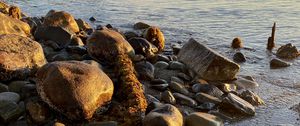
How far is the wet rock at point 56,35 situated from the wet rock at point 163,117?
4267mm

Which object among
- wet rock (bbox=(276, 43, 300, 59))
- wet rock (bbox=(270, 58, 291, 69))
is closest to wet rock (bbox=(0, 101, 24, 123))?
wet rock (bbox=(270, 58, 291, 69))

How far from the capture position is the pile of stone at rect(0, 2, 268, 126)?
6305mm

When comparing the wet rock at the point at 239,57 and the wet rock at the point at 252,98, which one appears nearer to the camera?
the wet rock at the point at 252,98

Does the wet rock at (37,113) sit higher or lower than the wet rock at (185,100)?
higher

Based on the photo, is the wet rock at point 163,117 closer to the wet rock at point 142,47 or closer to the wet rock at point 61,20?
the wet rock at point 142,47

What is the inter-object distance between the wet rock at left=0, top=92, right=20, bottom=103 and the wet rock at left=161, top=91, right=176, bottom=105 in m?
2.45

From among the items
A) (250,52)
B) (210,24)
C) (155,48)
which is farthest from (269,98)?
(210,24)

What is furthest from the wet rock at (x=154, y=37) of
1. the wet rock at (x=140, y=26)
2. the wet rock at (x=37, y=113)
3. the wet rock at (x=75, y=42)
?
the wet rock at (x=37, y=113)

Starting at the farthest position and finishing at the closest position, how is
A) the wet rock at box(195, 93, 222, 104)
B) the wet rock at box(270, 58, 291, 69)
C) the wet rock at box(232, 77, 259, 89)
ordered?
the wet rock at box(270, 58, 291, 69) → the wet rock at box(232, 77, 259, 89) → the wet rock at box(195, 93, 222, 104)

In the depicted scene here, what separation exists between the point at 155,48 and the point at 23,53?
416cm

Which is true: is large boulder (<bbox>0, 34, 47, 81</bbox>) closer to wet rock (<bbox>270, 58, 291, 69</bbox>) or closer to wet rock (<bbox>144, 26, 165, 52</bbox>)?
wet rock (<bbox>144, 26, 165, 52</bbox>)

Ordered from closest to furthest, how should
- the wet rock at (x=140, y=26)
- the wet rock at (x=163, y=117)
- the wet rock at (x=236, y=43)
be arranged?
the wet rock at (x=163, y=117), the wet rock at (x=236, y=43), the wet rock at (x=140, y=26)

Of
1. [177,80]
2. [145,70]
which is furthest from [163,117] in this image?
[145,70]

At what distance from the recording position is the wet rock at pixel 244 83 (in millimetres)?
9543
